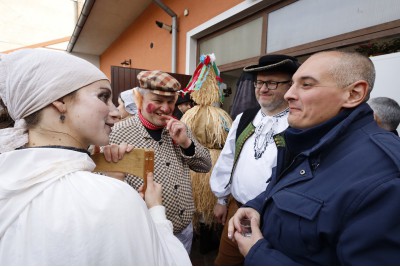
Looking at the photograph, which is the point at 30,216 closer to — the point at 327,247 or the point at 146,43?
the point at 327,247

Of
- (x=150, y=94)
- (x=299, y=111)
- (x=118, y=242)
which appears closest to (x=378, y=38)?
(x=299, y=111)

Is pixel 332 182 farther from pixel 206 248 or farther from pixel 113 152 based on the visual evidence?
pixel 206 248

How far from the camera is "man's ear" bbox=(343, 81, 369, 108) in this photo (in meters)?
0.95

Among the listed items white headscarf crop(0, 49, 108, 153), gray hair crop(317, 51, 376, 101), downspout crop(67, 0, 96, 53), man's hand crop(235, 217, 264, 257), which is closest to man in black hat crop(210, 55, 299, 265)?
man's hand crop(235, 217, 264, 257)

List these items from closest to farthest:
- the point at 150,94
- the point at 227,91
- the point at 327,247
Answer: the point at 327,247
the point at 150,94
the point at 227,91

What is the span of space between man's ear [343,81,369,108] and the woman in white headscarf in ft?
3.02

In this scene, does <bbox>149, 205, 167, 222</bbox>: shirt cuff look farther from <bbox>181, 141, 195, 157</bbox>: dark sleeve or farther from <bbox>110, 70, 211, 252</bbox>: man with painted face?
<bbox>181, 141, 195, 157</bbox>: dark sleeve

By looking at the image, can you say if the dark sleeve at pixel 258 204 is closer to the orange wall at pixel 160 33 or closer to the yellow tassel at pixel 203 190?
the yellow tassel at pixel 203 190

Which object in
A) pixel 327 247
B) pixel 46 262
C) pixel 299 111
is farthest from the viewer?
pixel 299 111

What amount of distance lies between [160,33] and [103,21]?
2.64 metres

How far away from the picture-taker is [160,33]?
5.42 metres

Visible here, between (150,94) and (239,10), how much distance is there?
255cm

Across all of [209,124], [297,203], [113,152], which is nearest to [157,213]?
[113,152]

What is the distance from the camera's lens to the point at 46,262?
0.61 metres
